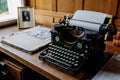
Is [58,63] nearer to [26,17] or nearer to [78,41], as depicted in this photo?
[78,41]

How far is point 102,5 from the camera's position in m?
1.35

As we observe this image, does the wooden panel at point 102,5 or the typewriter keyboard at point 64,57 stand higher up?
the wooden panel at point 102,5

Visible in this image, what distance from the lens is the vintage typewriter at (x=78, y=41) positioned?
92 cm

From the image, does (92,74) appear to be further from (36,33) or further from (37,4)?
(37,4)

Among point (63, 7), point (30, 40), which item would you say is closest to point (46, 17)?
point (63, 7)

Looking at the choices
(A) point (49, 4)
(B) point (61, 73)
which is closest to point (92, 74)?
(B) point (61, 73)

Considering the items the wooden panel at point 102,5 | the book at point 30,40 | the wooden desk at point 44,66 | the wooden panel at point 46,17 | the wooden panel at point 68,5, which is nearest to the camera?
the wooden desk at point 44,66

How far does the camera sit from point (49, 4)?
1.70 m

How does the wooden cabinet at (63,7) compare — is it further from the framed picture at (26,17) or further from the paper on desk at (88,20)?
the paper on desk at (88,20)

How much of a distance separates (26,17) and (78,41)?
92 centimetres

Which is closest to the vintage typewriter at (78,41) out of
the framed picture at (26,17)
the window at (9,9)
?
the framed picture at (26,17)

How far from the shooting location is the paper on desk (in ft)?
3.42

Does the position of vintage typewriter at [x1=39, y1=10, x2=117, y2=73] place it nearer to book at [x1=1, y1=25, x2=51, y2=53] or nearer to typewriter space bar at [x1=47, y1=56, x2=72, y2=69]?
typewriter space bar at [x1=47, y1=56, x2=72, y2=69]

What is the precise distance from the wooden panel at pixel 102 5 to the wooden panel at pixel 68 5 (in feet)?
0.27
